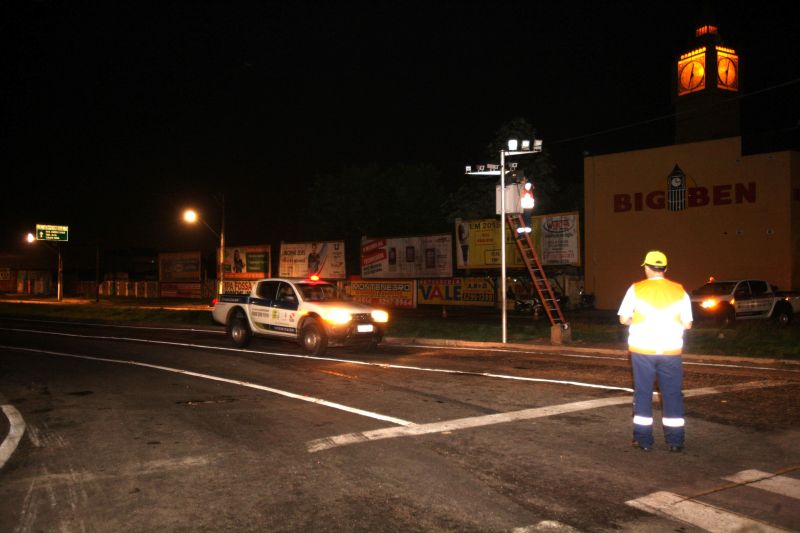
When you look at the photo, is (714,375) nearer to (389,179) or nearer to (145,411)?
(145,411)

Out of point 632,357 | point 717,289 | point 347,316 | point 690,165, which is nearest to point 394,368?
point 347,316

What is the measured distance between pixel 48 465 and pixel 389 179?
79119 mm

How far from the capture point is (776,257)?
89.8 ft

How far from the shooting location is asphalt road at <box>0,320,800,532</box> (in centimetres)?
453

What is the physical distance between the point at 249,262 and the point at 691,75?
32953mm

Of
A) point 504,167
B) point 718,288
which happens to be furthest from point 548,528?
point 718,288

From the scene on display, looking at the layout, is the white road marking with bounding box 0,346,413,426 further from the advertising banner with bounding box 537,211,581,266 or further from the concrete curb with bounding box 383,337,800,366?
the advertising banner with bounding box 537,211,581,266

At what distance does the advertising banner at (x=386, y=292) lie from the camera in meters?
36.8

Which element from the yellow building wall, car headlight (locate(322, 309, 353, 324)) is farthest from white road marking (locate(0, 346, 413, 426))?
the yellow building wall

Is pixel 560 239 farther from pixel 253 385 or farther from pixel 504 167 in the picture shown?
pixel 253 385

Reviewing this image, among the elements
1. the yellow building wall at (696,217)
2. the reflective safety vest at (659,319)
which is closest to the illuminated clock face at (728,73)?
the yellow building wall at (696,217)

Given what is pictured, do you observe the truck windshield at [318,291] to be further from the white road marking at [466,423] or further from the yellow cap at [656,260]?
the yellow cap at [656,260]

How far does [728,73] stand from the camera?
36.8 metres

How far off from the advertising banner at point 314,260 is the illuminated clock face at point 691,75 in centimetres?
2327
